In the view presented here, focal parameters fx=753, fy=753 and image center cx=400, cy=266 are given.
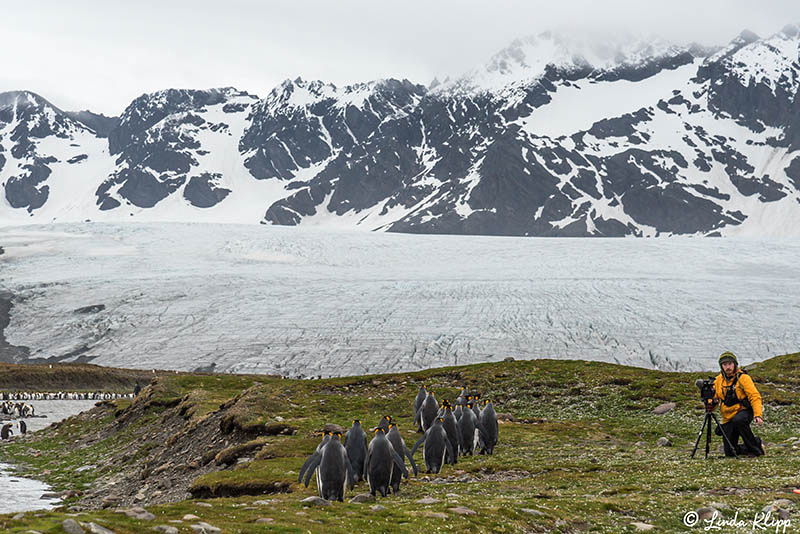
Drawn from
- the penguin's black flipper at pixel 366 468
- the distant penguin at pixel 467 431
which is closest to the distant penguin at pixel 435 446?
the penguin's black flipper at pixel 366 468

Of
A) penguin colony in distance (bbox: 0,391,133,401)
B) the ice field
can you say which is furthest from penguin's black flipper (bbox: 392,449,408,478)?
penguin colony in distance (bbox: 0,391,133,401)

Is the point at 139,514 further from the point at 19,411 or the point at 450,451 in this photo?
the point at 19,411

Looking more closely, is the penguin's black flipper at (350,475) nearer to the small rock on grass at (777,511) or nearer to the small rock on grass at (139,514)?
the small rock on grass at (139,514)

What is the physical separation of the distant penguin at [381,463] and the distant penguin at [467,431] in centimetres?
585

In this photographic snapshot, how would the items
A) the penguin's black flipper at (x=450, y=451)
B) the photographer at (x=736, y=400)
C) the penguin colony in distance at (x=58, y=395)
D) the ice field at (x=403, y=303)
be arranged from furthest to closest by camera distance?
the ice field at (x=403, y=303) < the penguin colony in distance at (x=58, y=395) < the penguin's black flipper at (x=450, y=451) < the photographer at (x=736, y=400)

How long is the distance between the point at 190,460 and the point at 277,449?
14.6ft

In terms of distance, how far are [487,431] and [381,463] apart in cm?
716

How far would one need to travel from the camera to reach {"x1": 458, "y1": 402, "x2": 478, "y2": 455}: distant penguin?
864 inches

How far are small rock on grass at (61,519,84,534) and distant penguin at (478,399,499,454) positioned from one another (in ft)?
47.0

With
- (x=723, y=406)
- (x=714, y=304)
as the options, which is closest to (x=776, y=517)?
(x=723, y=406)

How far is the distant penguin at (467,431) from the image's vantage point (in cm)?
2194

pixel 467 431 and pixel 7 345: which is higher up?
pixel 467 431

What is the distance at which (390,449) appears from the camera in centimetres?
1586

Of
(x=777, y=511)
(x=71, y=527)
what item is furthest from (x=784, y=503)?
(x=71, y=527)
